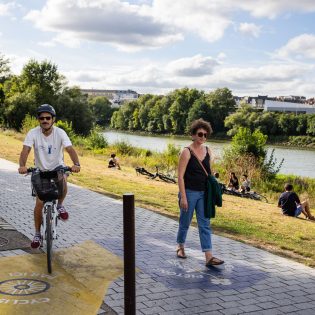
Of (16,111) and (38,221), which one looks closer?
(38,221)

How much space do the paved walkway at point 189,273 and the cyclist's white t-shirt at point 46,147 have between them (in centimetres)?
130

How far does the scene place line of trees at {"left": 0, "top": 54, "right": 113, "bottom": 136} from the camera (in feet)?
157

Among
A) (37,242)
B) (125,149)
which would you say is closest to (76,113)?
(125,149)

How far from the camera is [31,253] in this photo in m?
6.00

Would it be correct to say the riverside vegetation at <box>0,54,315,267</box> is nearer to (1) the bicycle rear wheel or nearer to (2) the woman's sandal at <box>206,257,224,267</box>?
(2) the woman's sandal at <box>206,257,224,267</box>

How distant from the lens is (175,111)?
97.9 m

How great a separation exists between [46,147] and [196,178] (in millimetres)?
1781

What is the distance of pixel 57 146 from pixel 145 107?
339 feet

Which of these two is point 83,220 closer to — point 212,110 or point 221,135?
point 221,135

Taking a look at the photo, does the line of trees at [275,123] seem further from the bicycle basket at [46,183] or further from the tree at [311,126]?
the bicycle basket at [46,183]

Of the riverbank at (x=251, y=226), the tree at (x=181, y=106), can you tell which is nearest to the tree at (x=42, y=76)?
the tree at (x=181, y=106)

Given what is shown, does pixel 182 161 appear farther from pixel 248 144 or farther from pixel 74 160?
pixel 248 144

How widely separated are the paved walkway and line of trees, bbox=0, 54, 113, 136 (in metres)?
40.5

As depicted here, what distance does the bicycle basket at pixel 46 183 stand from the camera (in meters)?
5.43
